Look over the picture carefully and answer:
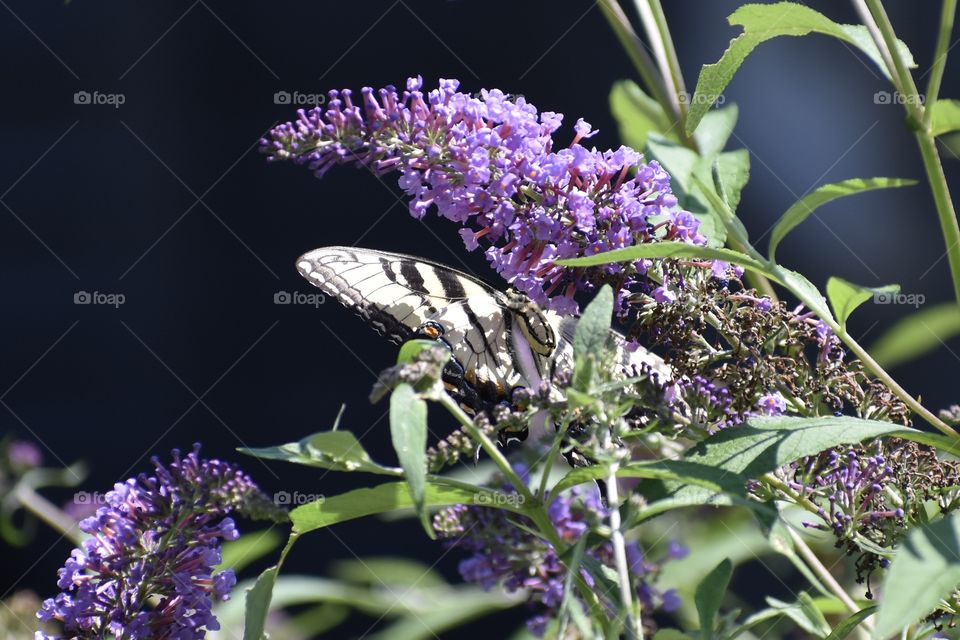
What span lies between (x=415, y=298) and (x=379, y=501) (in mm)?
942

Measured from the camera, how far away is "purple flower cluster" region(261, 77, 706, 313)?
1.32 meters

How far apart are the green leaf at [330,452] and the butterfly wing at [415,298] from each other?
921mm

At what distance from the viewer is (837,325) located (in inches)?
44.0

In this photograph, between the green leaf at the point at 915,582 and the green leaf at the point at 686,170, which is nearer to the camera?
the green leaf at the point at 915,582

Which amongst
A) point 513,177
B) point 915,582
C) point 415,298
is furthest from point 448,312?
point 915,582

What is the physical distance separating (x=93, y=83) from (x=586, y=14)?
2.35 m

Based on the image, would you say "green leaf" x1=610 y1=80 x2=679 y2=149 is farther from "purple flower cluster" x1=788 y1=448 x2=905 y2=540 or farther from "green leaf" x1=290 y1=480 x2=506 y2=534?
"green leaf" x1=290 y1=480 x2=506 y2=534

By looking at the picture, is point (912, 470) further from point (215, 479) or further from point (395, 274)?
point (395, 274)

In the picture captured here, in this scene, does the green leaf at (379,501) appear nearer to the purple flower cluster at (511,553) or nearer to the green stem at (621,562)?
the green stem at (621,562)

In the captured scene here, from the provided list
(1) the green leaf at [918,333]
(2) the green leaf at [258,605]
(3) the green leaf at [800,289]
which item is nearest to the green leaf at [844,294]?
(3) the green leaf at [800,289]

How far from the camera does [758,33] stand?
1154 mm

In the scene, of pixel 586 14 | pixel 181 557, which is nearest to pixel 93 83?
pixel 586 14

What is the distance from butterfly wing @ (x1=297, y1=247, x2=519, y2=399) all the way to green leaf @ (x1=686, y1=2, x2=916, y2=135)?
0.85 m

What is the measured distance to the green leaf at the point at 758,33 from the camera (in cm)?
113
